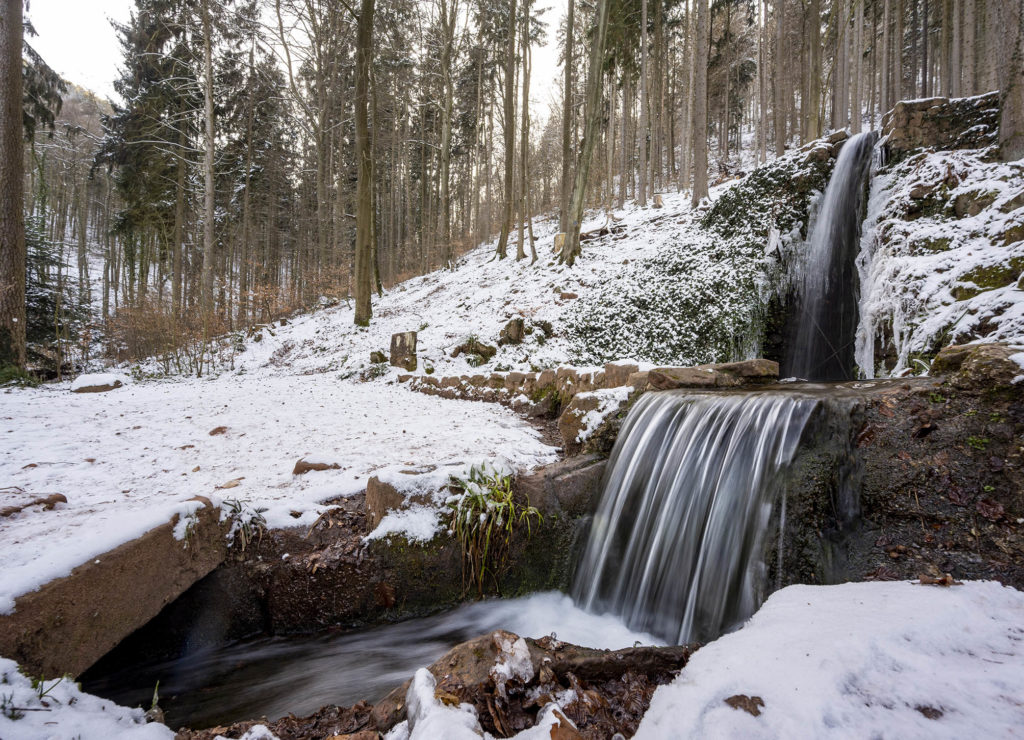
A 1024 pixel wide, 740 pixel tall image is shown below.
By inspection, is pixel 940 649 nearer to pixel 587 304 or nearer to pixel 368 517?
pixel 368 517

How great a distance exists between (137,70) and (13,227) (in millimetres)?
13191

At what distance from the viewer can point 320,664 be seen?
8.88 feet

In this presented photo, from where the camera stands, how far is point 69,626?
78.0 inches

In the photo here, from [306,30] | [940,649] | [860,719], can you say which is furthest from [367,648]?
[306,30]

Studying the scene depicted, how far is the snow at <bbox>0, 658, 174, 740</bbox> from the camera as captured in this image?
135cm

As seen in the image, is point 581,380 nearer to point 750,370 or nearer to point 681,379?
point 681,379

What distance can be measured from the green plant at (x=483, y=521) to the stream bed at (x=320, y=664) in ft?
0.88

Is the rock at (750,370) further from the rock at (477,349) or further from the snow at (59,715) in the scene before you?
the snow at (59,715)

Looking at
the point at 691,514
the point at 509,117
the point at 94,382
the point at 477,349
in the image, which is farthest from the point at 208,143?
the point at 691,514

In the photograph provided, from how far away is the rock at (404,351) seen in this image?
9000mm

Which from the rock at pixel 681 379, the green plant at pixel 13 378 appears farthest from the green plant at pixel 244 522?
the green plant at pixel 13 378

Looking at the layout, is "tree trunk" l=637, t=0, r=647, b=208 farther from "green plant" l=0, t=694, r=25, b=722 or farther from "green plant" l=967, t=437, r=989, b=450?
"green plant" l=0, t=694, r=25, b=722

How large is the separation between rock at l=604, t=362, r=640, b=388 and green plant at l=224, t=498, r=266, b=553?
3857 millimetres

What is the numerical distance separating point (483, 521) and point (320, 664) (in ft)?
4.43
